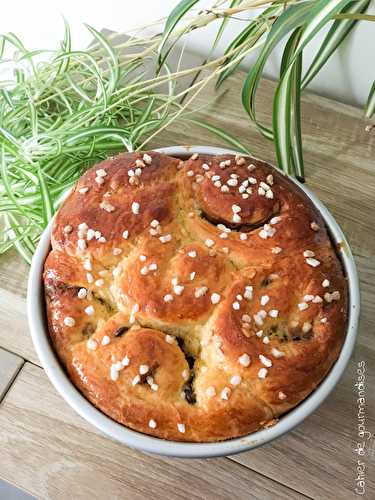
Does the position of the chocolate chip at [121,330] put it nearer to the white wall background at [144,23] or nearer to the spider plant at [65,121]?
the spider plant at [65,121]

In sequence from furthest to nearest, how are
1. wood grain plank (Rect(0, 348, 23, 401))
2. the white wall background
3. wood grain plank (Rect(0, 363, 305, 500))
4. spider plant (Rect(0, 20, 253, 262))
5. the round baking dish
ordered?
the white wall background → spider plant (Rect(0, 20, 253, 262)) → wood grain plank (Rect(0, 348, 23, 401)) → wood grain plank (Rect(0, 363, 305, 500)) → the round baking dish

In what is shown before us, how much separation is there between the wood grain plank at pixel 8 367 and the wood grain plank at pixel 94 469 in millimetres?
60

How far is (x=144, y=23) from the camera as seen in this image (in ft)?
5.30

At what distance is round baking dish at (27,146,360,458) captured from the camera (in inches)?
34.2

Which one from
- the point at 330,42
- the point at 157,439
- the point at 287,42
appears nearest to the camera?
the point at 157,439

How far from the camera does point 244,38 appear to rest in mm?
1349

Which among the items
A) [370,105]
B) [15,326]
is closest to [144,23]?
[370,105]

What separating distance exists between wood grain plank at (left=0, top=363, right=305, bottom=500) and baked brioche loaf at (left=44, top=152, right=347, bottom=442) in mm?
197

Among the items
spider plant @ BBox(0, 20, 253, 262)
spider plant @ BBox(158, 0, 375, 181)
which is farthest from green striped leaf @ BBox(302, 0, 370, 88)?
spider plant @ BBox(0, 20, 253, 262)

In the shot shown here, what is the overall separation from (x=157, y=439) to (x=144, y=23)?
1164 millimetres

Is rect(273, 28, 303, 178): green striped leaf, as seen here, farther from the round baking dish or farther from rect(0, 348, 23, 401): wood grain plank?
rect(0, 348, 23, 401): wood grain plank

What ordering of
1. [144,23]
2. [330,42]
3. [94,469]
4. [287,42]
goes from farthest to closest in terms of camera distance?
[144,23]
[330,42]
[287,42]
[94,469]

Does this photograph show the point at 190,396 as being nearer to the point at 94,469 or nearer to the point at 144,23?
the point at 94,469

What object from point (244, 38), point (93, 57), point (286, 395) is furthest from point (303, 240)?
point (93, 57)
